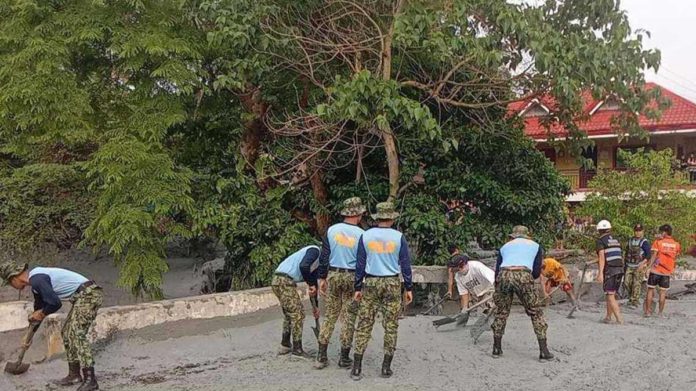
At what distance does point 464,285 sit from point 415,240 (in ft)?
7.18

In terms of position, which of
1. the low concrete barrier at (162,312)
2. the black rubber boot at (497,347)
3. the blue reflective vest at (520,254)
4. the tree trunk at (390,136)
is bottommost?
the black rubber boot at (497,347)

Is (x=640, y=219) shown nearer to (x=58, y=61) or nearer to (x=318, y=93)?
(x=318, y=93)

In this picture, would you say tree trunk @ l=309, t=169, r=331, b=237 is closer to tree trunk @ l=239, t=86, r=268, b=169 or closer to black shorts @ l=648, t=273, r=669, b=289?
tree trunk @ l=239, t=86, r=268, b=169

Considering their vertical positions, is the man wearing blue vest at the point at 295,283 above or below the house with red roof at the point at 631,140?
below

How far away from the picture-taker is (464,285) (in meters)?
9.87

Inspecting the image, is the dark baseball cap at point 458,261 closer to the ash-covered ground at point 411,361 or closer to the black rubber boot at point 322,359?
the ash-covered ground at point 411,361

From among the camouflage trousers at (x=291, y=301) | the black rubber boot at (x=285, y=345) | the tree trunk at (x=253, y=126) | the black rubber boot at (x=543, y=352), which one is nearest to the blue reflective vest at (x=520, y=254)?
the black rubber boot at (x=543, y=352)

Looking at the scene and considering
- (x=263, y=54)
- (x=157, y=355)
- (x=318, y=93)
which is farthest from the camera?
(x=318, y=93)

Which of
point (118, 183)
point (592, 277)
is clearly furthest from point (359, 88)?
point (592, 277)

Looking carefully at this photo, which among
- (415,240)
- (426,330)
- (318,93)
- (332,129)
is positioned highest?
(318,93)

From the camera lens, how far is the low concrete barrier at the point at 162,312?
727 centimetres

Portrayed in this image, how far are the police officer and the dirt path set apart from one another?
2.08 m

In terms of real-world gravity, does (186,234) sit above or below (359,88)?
below

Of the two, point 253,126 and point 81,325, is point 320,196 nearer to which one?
point 253,126
